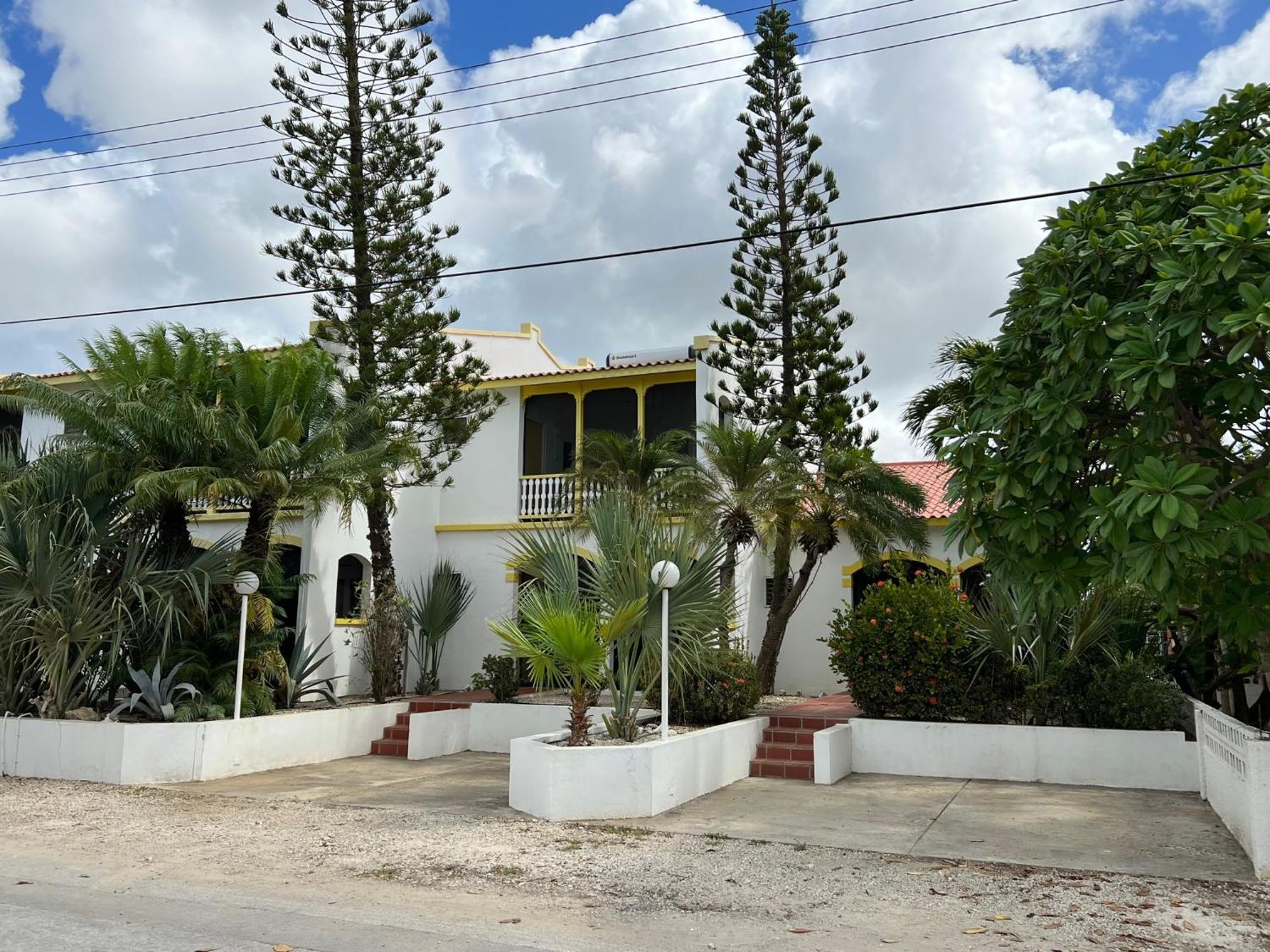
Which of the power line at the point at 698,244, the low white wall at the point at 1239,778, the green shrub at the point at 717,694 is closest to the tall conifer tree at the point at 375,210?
the power line at the point at 698,244

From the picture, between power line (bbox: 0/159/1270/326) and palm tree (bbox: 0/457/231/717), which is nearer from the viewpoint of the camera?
power line (bbox: 0/159/1270/326)

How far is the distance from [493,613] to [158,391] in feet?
22.9

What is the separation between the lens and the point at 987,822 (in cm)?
862

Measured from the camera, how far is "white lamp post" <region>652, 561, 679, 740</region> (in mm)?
8922

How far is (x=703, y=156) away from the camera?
40.0 feet

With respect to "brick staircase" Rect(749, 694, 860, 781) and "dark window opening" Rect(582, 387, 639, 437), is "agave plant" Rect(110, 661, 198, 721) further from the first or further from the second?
"dark window opening" Rect(582, 387, 639, 437)

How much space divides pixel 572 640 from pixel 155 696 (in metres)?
5.53

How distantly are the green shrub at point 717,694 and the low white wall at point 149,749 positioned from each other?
4.52 metres

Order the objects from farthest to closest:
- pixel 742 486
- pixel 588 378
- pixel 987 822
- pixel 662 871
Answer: pixel 588 378 → pixel 742 486 → pixel 987 822 → pixel 662 871

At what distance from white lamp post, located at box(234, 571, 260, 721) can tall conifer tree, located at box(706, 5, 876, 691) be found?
Result: 8.47 m

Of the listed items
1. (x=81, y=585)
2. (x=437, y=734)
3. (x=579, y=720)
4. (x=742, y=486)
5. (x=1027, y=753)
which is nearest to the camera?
(x=579, y=720)

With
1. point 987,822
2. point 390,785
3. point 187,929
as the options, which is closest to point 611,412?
point 390,785

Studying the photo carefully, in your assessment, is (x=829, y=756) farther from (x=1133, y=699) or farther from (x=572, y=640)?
(x=572, y=640)

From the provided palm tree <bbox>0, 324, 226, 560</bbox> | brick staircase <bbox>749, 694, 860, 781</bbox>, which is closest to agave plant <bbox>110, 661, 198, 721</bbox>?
palm tree <bbox>0, 324, 226, 560</bbox>
